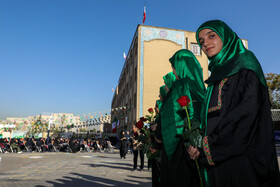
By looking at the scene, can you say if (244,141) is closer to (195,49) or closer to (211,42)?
(211,42)

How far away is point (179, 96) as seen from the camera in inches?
88.7

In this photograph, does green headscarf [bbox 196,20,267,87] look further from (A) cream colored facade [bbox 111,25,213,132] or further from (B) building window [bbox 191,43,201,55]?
(B) building window [bbox 191,43,201,55]

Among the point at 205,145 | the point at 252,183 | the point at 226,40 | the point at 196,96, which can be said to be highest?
the point at 226,40

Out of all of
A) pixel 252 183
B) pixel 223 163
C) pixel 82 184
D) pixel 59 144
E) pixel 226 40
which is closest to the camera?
pixel 252 183

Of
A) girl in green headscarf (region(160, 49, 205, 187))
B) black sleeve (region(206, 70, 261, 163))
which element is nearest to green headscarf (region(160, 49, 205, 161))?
girl in green headscarf (region(160, 49, 205, 187))

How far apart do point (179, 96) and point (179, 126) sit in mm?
460

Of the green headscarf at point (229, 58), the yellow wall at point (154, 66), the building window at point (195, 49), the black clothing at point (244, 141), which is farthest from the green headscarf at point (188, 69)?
the building window at point (195, 49)

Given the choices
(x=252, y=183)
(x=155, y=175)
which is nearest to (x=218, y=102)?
(x=252, y=183)

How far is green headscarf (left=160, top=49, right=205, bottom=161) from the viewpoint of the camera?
2085mm

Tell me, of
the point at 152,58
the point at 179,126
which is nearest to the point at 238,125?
the point at 179,126

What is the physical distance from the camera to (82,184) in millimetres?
5320

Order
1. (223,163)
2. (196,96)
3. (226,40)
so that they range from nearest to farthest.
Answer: (223,163)
(226,40)
(196,96)

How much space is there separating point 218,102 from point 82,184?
488cm

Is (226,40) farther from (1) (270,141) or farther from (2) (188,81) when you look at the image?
(1) (270,141)
